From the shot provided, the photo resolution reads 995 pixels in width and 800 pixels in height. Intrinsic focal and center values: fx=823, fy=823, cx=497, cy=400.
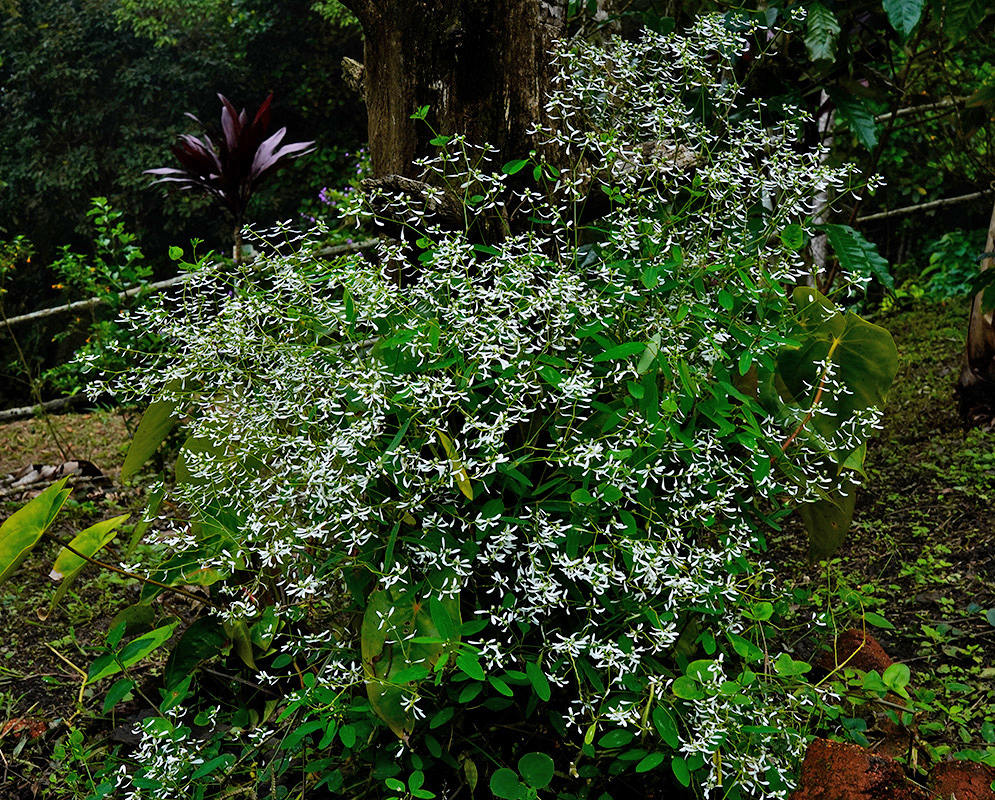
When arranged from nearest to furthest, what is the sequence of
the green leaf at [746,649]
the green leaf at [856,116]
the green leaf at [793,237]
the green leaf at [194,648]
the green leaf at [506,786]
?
the green leaf at [506,786] → the green leaf at [746,649] → the green leaf at [793,237] → the green leaf at [194,648] → the green leaf at [856,116]

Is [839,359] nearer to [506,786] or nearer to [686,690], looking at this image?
[686,690]

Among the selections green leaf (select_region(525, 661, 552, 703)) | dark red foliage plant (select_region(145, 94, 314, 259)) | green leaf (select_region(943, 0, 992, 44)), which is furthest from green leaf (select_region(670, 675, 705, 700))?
dark red foliage plant (select_region(145, 94, 314, 259))

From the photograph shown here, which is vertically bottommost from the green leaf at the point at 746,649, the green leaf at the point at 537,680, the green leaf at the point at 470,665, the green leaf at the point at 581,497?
the green leaf at the point at 746,649

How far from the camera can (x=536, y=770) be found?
1.38 m

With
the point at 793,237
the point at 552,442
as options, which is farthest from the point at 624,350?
the point at 793,237

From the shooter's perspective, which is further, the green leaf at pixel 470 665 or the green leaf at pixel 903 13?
the green leaf at pixel 903 13

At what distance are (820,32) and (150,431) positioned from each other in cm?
191

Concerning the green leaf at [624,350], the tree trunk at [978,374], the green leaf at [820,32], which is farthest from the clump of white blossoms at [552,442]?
the tree trunk at [978,374]

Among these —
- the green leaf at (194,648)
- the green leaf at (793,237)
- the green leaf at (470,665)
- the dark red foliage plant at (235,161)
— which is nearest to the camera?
the green leaf at (470,665)

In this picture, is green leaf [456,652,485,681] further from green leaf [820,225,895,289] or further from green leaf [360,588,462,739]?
green leaf [820,225,895,289]

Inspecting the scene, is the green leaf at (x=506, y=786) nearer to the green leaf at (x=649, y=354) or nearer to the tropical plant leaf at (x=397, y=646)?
the tropical plant leaf at (x=397, y=646)

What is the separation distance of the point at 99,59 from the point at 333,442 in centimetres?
1211

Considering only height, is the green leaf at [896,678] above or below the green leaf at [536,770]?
above

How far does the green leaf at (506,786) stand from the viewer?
4.37ft
